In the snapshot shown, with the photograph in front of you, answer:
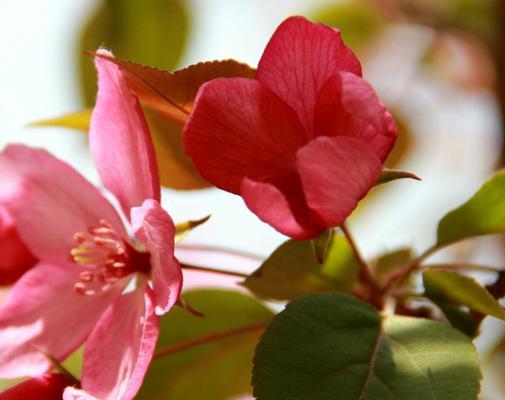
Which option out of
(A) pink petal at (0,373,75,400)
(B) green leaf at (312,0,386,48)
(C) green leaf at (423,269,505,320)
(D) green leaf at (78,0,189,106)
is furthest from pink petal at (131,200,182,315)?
(B) green leaf at (312,0,386,48)

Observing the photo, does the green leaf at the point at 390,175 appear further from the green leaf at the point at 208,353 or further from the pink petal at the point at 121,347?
the green leaf at the point at 208,353

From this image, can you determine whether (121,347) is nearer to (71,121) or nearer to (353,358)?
(353,358)

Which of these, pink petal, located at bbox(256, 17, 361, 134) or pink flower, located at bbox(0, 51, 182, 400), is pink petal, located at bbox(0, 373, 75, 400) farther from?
pink petal, located at bbox(256, 17, 361, 134)

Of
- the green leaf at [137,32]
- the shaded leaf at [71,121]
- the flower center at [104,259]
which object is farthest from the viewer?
the green leaf at [137,32]

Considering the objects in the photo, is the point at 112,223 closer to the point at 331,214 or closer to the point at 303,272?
the point at 303,272

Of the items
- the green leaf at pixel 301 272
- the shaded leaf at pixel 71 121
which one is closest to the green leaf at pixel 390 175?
the green leaf at pixel 301 272

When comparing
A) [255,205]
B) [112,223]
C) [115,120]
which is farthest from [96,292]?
[255,205]

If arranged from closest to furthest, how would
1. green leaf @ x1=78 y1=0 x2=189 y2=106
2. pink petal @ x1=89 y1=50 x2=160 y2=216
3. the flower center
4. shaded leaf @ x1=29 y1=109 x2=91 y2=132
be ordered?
pink petal @ x1=89 y1=50 x2=160 y2=216, the flower center, shaded leaf @ x1=29 y1=109 x2=91 y2=132, green leaf @ x1=78 y1=0 x2=189 y2=106
